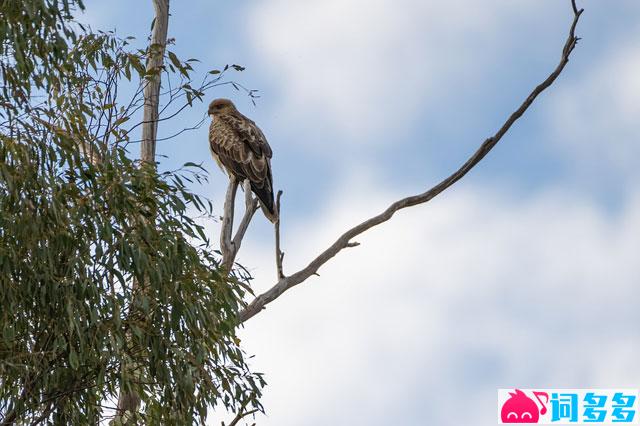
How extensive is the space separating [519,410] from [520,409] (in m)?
0.01

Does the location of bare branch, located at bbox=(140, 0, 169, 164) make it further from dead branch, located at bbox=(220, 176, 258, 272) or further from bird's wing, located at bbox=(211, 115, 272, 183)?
dead branch, located at bbox=(220, 176, 258, 272)

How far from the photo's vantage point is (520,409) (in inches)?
384

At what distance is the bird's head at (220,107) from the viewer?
10.4 m

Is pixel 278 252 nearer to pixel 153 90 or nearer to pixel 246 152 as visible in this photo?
pixel 246 152

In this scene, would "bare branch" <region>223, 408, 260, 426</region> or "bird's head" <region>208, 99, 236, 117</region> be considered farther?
"bird's head" <region>208, 99, 236, 117</region>

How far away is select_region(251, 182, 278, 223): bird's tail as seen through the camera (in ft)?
29.2

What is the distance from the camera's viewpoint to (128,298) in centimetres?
→ 783

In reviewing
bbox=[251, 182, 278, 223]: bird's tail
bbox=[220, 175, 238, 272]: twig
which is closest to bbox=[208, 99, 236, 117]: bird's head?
bbox=[251, 182, 278, 223]: bird's tail

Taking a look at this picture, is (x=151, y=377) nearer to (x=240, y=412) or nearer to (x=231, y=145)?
(x=240, y=412)

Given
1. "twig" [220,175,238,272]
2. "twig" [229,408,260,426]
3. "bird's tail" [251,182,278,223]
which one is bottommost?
"twig" [229,408,260,426]

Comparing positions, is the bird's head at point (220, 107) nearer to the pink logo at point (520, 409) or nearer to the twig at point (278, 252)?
the twig at point (278, 252)

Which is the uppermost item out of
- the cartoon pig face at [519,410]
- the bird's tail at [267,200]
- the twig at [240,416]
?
the bird's tail at [267,200]

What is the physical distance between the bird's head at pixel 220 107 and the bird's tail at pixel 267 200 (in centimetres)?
145

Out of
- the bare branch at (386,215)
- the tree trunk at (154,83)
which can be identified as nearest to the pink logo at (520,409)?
the bare branch at (386,215)
